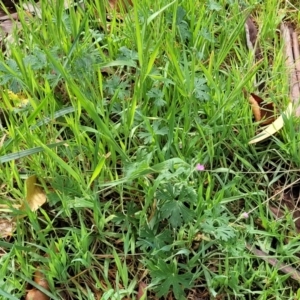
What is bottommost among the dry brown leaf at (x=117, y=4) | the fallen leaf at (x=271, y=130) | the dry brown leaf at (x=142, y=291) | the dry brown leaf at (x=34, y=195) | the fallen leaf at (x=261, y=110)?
the dry brown leaf at (x=142, y=291)

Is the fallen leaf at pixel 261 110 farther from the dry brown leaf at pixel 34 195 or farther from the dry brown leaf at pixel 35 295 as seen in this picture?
the dry brown leaf at pixel 35 295

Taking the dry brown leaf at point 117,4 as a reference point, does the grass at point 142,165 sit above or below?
below

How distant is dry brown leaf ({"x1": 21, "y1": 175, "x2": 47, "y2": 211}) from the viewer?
1479 millimetres

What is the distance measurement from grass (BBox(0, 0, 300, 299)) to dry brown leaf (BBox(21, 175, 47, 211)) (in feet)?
0.06

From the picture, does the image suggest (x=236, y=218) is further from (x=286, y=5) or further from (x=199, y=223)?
(x=286, y=5)

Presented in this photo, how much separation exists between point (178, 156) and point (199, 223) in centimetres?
20

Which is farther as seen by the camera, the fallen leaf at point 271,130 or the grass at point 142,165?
the fallen leaf at point 271,130

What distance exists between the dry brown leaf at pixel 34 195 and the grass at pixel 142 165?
0.06 ft

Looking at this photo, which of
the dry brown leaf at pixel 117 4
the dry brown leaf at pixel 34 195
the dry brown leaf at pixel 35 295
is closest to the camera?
the dry brown leaf at pixel 35 295

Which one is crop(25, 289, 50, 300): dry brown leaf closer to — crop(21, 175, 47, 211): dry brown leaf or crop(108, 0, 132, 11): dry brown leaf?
crop(21, 175, 47, 211): dry brown leaf

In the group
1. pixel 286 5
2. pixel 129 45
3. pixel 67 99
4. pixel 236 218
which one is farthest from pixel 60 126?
pixel 286 5

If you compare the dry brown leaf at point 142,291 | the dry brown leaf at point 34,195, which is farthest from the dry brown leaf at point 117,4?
the dry brown leaf at point 142,291

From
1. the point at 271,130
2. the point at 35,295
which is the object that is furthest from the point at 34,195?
the point at 271,130

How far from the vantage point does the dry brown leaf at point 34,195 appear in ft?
4.85
